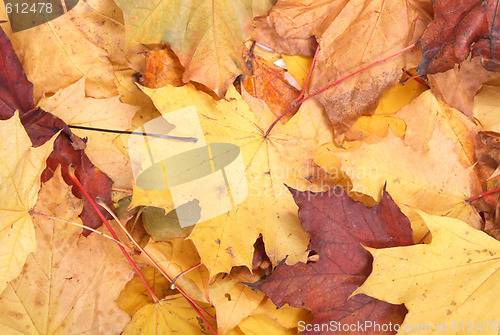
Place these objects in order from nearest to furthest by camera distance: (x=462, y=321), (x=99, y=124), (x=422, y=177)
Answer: (x=462, y=321), (x=422, y=177), (x=99, y=124)

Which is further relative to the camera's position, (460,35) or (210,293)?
(210,293)

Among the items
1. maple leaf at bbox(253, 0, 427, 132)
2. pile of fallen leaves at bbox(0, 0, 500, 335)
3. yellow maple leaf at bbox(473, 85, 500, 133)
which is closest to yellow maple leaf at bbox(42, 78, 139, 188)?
pile of fallen leaves at bbox(0, 0, 500, 335)

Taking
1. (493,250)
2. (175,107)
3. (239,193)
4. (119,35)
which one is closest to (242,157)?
(239,193)

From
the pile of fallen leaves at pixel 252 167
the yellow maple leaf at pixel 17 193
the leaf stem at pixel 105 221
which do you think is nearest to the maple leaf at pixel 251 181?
the pile of fallen leaves at pixel 252 167

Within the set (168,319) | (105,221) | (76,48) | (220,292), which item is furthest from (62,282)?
(76,48)

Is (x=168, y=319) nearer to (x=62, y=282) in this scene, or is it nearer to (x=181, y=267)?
(x=181, y=267)

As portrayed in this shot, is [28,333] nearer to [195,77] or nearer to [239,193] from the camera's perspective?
[239,193]

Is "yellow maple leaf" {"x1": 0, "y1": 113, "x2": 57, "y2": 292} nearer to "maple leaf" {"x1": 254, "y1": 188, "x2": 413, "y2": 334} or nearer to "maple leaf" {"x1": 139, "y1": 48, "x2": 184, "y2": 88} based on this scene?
"maple leaf" {"x1": 139, "y1": 48, "x2": 184, "y2": 88}
